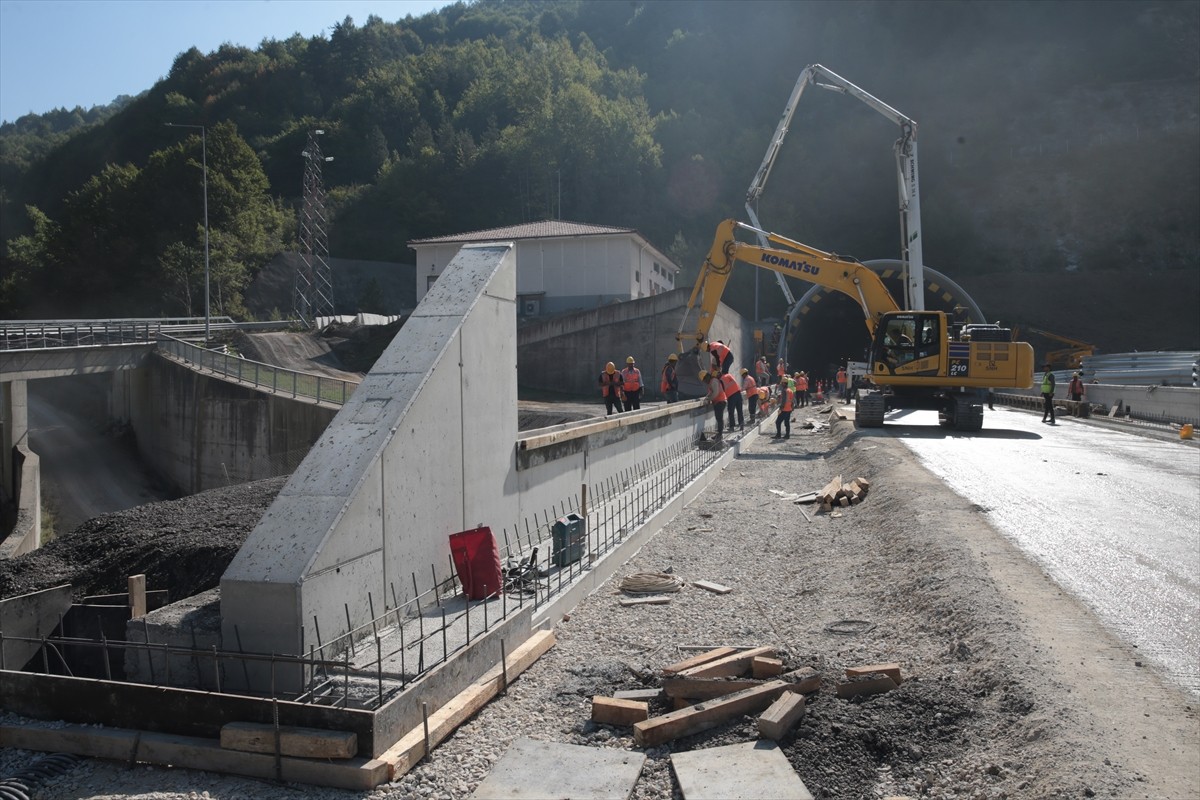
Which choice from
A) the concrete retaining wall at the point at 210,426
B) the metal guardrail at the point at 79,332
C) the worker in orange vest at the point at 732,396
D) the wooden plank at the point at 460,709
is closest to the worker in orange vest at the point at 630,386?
the worker in orange vest at the point at 732,396

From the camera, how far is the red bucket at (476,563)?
6445 mm

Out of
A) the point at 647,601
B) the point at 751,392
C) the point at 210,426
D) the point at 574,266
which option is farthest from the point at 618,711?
the point at 574,266

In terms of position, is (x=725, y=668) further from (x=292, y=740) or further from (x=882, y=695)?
(x=292, y=740)

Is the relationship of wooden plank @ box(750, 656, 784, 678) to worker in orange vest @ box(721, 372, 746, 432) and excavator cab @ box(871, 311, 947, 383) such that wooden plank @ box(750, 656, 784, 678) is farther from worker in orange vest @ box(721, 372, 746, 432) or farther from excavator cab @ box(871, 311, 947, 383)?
excavator cab @ box(871, 311, 947, 383)

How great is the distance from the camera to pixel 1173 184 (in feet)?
236

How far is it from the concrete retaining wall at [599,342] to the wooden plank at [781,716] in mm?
28236

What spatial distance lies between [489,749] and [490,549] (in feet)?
6.29

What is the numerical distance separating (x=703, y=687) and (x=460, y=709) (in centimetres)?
141

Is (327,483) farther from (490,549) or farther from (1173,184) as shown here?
(1173,184)

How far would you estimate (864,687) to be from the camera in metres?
5.33

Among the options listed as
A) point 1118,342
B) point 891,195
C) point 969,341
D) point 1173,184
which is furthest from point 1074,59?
point 969,341

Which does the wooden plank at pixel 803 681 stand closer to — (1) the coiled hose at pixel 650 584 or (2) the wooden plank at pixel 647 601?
(2) the wooden plank at pixel 647 601

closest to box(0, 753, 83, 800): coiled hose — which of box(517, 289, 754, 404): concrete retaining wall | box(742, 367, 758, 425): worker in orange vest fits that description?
box(742, 367, 758, 425): worker in orange vest

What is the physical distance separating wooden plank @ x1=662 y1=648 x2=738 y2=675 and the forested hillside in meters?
53.8
